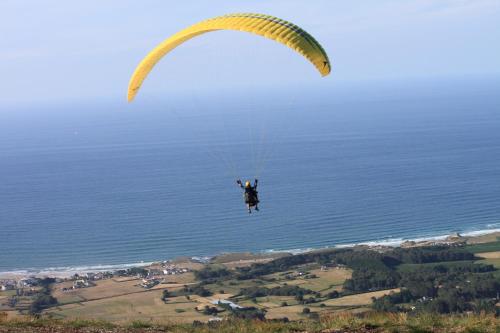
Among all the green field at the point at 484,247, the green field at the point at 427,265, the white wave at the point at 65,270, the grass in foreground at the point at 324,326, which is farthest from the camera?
the white wave at the point at 65,270

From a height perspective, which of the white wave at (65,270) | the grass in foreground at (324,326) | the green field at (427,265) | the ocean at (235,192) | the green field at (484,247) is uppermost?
the ocean at (235,192)

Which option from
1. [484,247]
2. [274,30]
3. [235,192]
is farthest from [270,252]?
[274,30]

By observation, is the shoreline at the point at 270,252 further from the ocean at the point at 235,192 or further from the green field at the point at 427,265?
the green field at the point at 427,265

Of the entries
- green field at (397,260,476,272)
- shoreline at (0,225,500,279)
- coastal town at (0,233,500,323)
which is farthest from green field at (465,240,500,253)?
green field at (397,260,476,272)

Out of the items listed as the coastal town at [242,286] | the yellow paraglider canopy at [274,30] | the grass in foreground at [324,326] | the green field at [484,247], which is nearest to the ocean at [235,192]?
the coastal town at [242,286]

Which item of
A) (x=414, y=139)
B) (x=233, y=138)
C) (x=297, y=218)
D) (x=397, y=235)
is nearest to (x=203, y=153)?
(x=233, y=138)

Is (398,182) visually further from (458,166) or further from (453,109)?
(453,109)

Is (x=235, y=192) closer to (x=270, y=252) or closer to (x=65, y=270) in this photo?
(x=270, y=252)

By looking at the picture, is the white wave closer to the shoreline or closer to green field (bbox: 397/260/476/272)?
the shoreline
